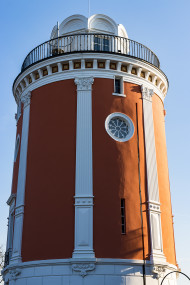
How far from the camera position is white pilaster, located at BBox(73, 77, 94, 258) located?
16.4 m

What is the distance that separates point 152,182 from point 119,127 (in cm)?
309

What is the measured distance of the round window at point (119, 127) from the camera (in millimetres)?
18688

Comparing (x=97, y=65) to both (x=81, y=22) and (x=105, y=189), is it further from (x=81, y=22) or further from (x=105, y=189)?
(x=105, y=189)

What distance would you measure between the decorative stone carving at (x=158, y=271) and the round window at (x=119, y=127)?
5.93 m

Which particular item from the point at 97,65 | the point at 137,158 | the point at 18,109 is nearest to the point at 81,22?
the point at 97,65

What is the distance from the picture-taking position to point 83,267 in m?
15.8

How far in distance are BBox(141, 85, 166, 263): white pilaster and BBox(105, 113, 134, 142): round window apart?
36.8 inches

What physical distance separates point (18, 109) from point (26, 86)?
1933 mm

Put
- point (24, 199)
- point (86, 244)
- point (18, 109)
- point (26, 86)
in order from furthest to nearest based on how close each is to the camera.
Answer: point (18, 109)
point (26, 86)
point (24, 199)
point (86, 244)

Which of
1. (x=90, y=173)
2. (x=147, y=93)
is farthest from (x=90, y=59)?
(x=90, y=173)

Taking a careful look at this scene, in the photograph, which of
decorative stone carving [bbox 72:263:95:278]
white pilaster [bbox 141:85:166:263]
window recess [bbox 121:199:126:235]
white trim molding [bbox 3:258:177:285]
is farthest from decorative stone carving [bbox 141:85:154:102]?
decorative stone carving [bbox 72:263:95:278]

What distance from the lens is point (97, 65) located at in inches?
763

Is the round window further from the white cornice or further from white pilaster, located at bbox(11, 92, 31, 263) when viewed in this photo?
white pilaster, located at bbox(11, 92, 31, 263)

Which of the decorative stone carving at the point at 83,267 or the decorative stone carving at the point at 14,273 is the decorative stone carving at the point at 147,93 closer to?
the decorative stone carving at the point at 83,267
